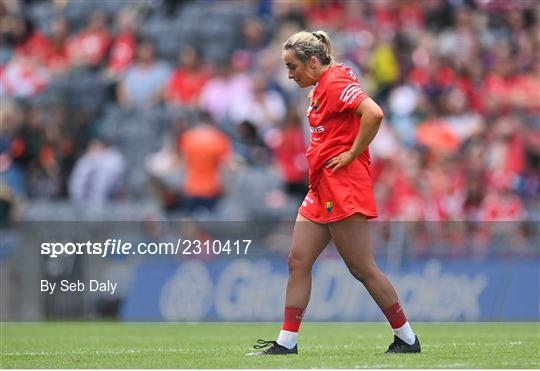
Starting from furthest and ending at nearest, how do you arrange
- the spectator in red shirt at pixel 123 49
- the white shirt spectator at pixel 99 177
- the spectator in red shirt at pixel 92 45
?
1. the spectator in red shirt at pixel 92 45
2. the spectator in red shirt at pixel 123 49
3. the white shirt spectator at pixel 99 177

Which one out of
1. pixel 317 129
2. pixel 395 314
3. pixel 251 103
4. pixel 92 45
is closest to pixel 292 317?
pixel 395 314

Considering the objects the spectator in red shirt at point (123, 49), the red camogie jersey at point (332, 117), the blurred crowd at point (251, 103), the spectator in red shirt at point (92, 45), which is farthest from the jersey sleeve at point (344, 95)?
the spectator in red shirt at point (92, 45)

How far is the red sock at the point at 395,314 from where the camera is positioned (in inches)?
388

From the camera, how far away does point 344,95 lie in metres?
9.65

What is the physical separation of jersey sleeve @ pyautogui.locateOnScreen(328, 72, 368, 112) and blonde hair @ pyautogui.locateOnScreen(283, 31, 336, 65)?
0.77 ft

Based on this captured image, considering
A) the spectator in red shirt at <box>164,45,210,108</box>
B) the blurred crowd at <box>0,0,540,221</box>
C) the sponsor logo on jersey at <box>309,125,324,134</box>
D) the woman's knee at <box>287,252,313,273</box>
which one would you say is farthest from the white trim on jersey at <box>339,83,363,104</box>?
the spectator in red shirt at <box>164,45,210,108</box>

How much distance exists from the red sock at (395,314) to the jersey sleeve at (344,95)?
1.43 metres

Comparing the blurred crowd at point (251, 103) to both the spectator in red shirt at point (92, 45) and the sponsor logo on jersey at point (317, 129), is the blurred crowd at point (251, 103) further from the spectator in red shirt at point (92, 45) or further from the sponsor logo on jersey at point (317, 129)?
the sponsor logo on jersey at point (317, 129)

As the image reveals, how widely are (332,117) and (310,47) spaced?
1.73 feet

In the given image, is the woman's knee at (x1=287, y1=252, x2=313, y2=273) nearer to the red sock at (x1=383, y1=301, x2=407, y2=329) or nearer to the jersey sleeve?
the red sock at (x1=383, y1=301, x2=407, y2=329)

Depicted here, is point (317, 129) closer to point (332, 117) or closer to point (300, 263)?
point (332, 117)

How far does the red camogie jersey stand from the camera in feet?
31.7

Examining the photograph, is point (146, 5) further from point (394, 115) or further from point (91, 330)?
point (91, 330)


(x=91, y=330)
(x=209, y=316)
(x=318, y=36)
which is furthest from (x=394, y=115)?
(x=318, y=36)
